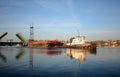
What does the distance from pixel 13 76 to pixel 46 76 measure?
2.64 m

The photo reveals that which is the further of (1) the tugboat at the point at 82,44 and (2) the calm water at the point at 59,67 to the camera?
(1) the tugboat at the point at 82,44

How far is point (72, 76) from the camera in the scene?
14023mm

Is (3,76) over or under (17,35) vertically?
under

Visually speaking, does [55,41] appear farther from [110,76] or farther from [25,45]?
[110,76]

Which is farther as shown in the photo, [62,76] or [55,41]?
[55,41]

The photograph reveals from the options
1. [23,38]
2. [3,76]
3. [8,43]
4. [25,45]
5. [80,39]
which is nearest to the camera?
[3,76]

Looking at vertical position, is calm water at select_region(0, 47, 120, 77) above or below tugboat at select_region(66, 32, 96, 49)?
below

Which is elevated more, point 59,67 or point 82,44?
point 82,44

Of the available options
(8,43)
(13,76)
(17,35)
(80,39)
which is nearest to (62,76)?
(13,76)

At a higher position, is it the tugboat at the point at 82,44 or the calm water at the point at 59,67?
the tugboat at the point at 82,44

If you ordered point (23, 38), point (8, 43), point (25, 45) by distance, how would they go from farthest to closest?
point (8, 43), point (25, 45), point (23, 38)

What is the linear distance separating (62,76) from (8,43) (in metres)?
125

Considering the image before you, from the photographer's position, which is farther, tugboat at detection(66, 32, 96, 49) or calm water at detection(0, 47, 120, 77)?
tugboat at detection(66, 32, 96, 49)

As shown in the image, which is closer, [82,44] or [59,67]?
[59,67]
